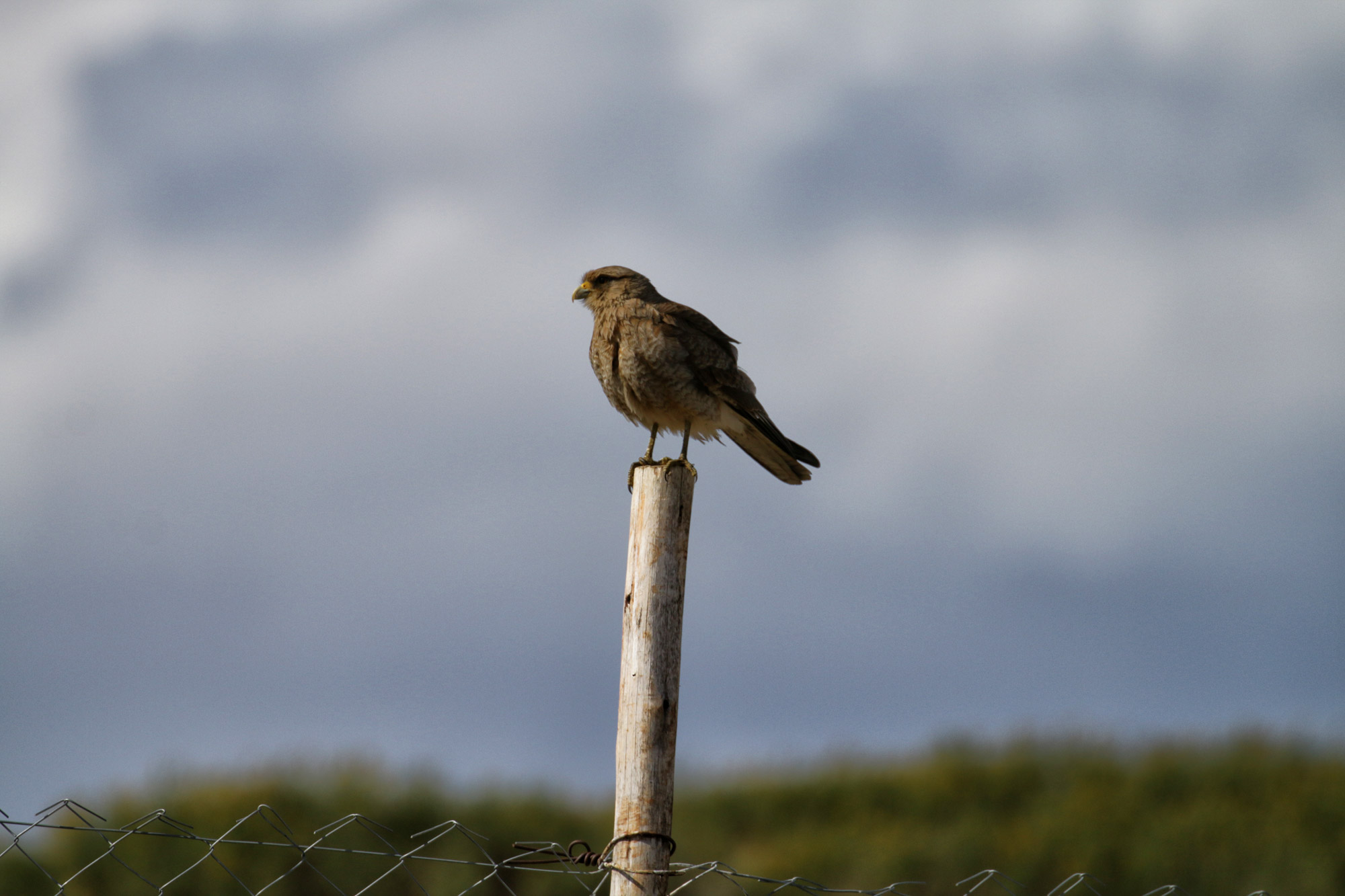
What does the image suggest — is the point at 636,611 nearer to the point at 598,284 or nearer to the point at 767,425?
the point at 767,425

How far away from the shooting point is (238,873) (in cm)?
1066

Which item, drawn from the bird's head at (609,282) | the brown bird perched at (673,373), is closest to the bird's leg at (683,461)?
the brown bird perched at (673,373)

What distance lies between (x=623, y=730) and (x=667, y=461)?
55.4 inches

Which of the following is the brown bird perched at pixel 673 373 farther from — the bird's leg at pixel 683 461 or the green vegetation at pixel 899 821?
the green vegetation at pixel 899 821

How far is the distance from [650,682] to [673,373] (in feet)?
8.35

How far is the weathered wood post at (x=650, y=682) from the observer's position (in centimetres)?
321

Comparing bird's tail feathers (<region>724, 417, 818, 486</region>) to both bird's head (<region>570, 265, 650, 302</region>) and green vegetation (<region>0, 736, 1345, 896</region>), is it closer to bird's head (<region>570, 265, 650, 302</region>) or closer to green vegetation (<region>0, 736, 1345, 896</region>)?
bird's head (<region>570, 265, 650, 302</region>)

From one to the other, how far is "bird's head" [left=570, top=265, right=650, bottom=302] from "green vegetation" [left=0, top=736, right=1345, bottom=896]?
6.27 m

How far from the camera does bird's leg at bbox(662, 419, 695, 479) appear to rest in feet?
11.9

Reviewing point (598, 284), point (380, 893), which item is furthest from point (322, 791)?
→ point (598, 284)

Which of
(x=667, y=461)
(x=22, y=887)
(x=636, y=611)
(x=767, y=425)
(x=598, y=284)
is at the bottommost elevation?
(x=22, y=887)

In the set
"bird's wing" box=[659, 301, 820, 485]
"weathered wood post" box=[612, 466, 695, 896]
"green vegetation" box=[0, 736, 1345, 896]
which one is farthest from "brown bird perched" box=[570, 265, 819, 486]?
"green vegetation" box=[0, 736, 1345, 896]

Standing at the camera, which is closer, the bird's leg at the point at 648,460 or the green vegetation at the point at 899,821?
the bird's leg at the point at 648,460

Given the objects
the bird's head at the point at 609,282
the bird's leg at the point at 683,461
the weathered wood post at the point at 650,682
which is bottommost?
the weathered wood post at the point at 650,682
